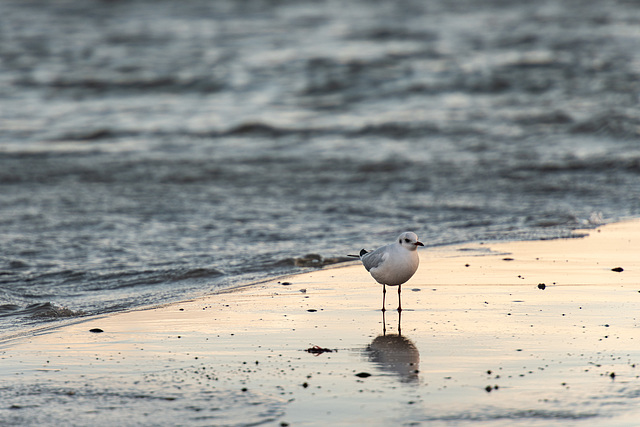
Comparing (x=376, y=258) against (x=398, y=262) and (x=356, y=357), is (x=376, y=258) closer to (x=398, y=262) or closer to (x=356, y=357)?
(x=398, y=262)

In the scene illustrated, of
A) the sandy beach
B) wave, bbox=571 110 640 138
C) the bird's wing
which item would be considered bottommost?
the sandy beach

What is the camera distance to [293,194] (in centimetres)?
1281

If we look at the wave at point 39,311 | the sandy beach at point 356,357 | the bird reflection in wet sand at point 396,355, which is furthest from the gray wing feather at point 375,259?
the wave at point 39,311

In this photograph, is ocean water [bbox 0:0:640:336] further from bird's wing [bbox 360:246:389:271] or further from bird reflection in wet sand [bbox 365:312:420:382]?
bird reflection in wet sand [bbox 365:312:420:382]

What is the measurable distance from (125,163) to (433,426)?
1303 cm

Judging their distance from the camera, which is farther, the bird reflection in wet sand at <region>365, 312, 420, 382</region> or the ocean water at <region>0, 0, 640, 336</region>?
the ocean water at <region>0, 0, 640, 336</region>

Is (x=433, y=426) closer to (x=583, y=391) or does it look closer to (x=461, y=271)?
(x=583, y=391)

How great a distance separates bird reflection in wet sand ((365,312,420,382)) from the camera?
461 cm

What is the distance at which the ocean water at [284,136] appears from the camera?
922cm

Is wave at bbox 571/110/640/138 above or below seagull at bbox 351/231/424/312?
above

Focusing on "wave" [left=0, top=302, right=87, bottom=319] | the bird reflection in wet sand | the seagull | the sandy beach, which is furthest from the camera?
"wave" [left=0, top=302, right=87, bottom=319]

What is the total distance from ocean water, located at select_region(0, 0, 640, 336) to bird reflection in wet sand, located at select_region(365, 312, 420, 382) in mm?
2311

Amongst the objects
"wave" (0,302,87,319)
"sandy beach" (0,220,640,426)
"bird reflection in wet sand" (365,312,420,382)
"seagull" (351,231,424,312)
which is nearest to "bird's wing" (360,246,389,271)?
"seagull" (351,231,424,312)

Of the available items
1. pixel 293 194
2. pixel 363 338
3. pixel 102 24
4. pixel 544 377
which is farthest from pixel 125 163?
pixel 102 24
